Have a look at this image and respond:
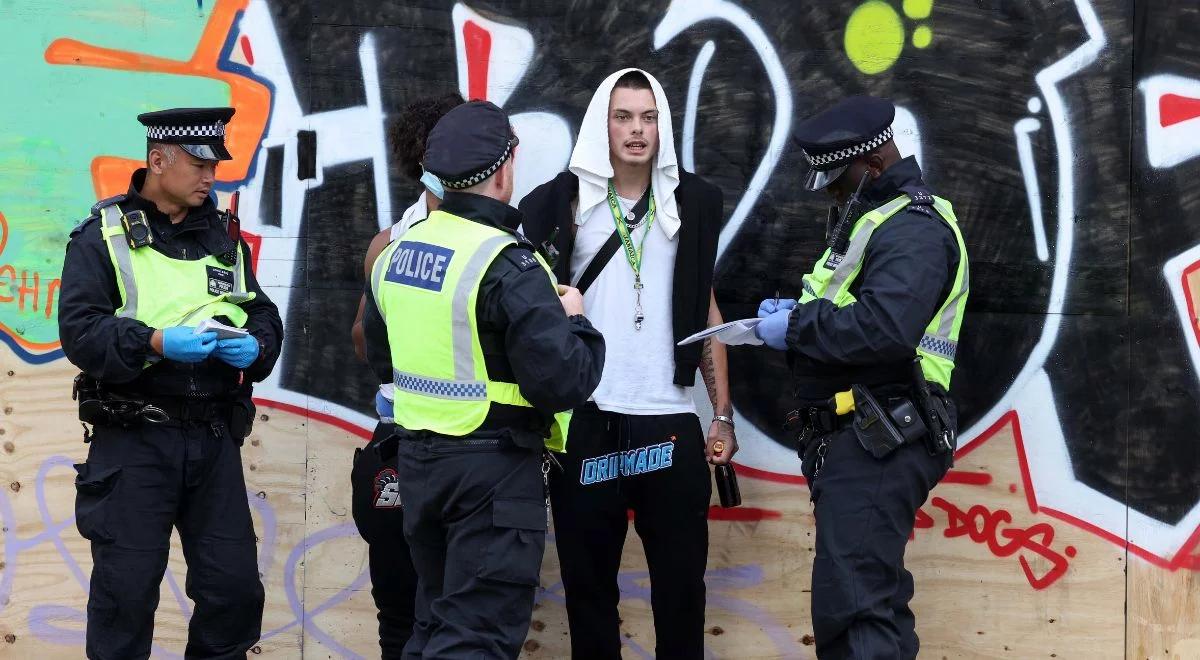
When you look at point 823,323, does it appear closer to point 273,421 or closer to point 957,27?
point 957,27

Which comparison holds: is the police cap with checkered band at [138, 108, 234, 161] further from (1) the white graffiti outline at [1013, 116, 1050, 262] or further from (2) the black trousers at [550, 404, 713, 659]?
(1) the white graffiti outline at [1013, 116, 1050, 262]

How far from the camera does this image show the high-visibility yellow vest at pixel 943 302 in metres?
4.25

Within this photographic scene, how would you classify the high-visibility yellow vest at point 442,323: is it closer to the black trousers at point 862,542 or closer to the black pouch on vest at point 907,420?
the black trousers at point 862,542

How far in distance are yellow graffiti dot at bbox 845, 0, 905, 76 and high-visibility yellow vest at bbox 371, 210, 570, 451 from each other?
177 centimetres

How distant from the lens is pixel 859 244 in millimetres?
4250

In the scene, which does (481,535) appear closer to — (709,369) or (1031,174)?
(709,369)

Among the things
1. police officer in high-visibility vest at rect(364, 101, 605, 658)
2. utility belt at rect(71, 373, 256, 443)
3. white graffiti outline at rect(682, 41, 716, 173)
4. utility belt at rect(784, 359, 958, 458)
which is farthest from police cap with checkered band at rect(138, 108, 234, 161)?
utility belt at rect(784, 359, 958, 458)

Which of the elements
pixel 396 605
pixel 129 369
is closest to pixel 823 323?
pixel 396 605

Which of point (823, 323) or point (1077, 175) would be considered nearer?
point (823, 323)

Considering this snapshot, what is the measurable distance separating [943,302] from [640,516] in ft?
4.21

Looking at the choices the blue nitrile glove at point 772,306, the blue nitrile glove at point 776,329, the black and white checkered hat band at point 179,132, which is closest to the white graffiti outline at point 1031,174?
the blue nitrile glove at point 772,306

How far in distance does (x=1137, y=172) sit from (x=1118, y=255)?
1.02 ft

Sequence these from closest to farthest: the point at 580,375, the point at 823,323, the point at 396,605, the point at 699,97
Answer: the point at 580,375 < the point at 823,323 < the point at 396,605 < the point at 699,97

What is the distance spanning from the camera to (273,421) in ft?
17.6
